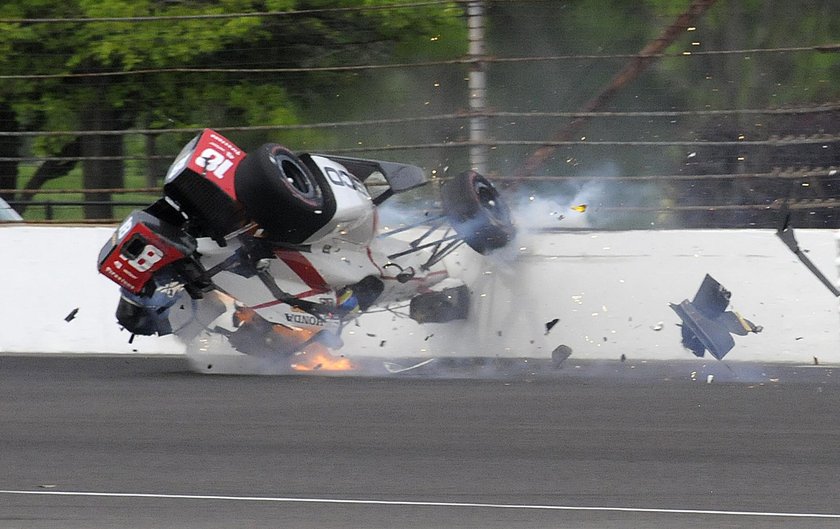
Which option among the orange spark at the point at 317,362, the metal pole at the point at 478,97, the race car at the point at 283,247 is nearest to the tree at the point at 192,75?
the metal pole at the point at 478,97

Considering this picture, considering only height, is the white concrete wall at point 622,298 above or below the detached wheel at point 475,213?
below

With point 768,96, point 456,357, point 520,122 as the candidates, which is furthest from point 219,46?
point 768,96

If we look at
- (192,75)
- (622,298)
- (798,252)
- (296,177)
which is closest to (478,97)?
(622,298)

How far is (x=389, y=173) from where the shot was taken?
7.92 m

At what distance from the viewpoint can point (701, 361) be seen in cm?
810

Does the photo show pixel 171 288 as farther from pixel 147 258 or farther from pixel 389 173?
pixel 389 173

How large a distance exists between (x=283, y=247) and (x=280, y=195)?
545mm

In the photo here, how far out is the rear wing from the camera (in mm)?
7859

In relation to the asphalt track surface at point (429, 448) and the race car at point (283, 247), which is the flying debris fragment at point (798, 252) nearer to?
the asphalt track surface at point (429, 448)

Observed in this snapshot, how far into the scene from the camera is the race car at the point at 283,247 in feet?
23.2

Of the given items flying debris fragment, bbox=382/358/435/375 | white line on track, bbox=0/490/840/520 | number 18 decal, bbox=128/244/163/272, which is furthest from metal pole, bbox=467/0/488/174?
white line on track, bbox=0/490/840/520

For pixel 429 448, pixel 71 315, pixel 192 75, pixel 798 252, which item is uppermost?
pixel 192 75

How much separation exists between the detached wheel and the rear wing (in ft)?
0.65

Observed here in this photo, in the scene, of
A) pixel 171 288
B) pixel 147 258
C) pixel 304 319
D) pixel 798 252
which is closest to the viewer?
pixel 147 258
